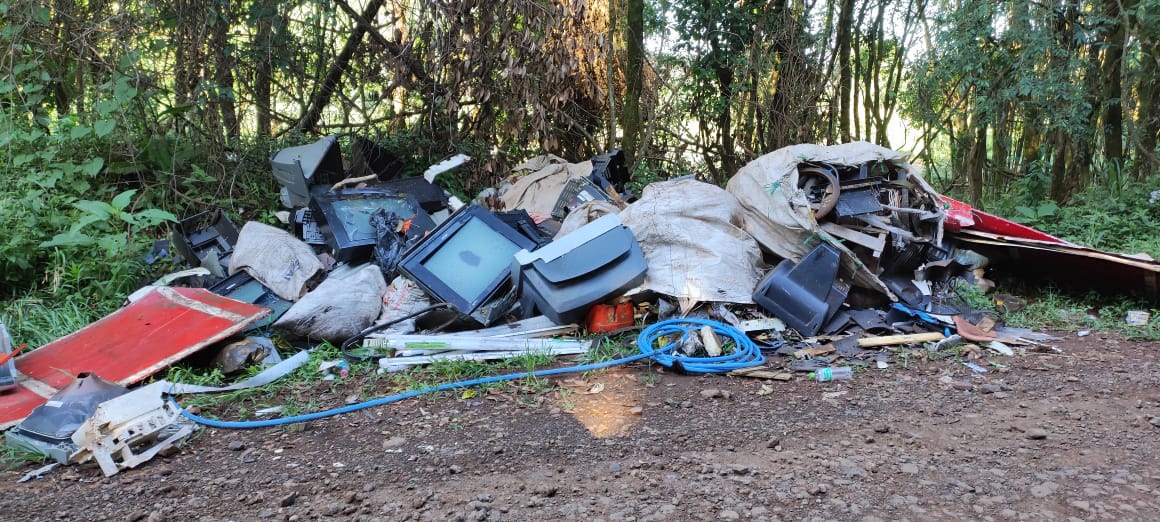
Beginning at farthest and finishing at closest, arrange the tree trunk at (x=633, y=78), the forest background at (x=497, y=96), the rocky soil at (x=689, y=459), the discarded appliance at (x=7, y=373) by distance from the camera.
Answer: the tree trunk at (x=633, y=78) < the forest background at (x=497, y=96) < the discarded appliance at (x=7, y=373) < the rocky soil at (x=689, y=459)

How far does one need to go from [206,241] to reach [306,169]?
0.82m

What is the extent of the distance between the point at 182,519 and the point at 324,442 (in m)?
0.58

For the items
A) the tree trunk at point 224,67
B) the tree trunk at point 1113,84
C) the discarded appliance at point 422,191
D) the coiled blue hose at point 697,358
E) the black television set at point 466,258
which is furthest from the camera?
the tree trunk at point 1113,84

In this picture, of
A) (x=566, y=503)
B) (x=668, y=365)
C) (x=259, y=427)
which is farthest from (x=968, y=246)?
(x=259, y=427)

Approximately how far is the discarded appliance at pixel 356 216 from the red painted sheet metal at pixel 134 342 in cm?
78

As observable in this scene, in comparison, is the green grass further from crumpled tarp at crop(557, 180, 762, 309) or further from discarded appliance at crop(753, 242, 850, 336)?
discarded appliance at crop(753, 242, 850, 336)

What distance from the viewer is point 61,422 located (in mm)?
2414

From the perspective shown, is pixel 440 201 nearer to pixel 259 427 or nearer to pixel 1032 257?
pixel 259 427

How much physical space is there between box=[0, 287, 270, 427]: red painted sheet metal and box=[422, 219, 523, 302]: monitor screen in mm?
1004

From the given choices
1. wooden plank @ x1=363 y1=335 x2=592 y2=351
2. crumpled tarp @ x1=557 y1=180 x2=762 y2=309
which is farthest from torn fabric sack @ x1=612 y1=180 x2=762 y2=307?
wooden plank @ x1=363 y1=335 x2=592 y2=351

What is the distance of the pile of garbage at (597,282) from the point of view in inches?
130

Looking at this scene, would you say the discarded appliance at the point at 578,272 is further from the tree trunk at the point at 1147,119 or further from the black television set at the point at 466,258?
the tree trunk at the point at 1147,119

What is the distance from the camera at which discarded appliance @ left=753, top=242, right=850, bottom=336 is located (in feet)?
11.6

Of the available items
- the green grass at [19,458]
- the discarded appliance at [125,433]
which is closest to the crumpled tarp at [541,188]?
the discarded appliance at [125,433]
